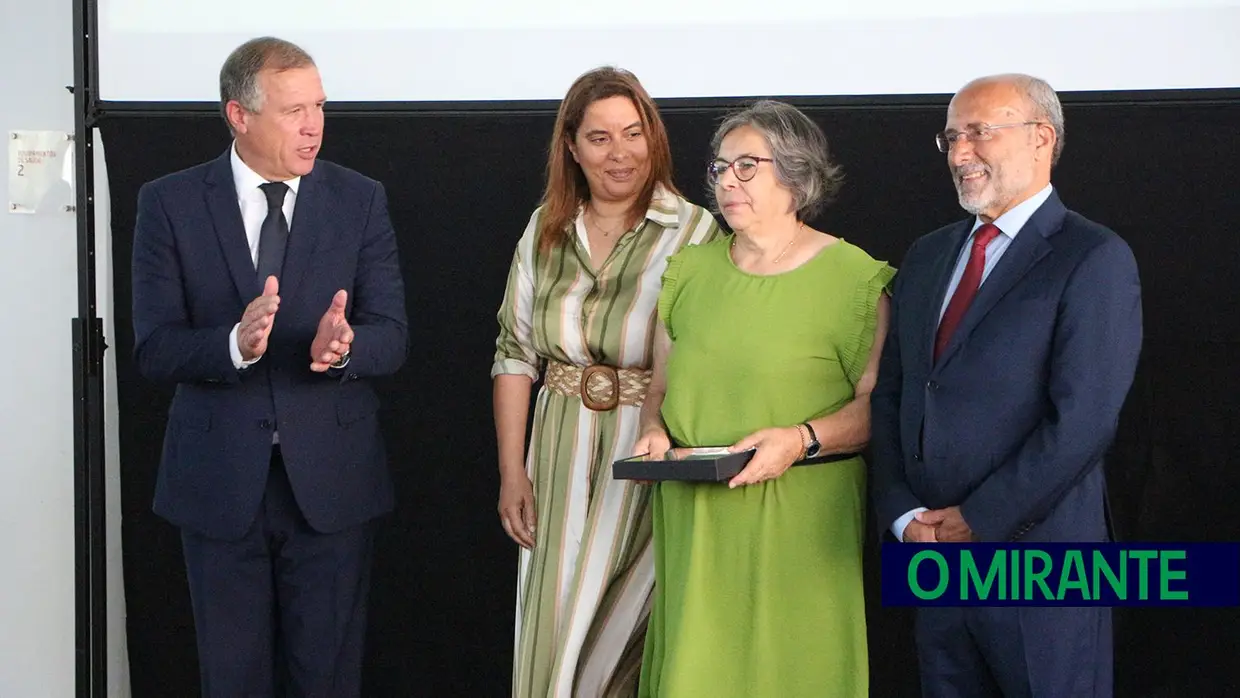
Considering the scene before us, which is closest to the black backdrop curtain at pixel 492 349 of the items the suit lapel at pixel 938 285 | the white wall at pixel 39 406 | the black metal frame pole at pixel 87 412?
the black metal frame pole at pixel 87 412

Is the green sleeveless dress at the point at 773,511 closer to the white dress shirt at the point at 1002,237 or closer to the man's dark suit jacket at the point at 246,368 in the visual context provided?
the white dress shirt at the point at 1002,237

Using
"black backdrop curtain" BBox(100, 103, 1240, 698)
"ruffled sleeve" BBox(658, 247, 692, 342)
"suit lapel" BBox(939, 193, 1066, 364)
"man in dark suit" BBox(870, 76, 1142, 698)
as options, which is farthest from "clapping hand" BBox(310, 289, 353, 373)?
"suit lapel" BBox(939, 193, 1066, 364)

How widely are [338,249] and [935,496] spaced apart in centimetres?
140

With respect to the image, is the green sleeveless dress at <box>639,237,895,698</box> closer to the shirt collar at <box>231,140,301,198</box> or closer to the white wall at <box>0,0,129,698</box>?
the shirt collar at <box>231,140,301,198</box>

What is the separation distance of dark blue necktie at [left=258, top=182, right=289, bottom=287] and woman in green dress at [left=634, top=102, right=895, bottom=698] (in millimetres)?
944

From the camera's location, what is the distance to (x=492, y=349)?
3.66 metres

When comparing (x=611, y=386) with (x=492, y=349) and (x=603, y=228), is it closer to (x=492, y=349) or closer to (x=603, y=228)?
(x=603, y=228)

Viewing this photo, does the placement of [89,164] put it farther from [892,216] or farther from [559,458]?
[892,216]

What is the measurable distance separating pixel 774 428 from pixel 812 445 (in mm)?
78

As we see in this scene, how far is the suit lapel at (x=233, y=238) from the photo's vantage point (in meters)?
2.89

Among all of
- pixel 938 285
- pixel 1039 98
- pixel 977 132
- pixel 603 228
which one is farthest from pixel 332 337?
pixel 1039 98

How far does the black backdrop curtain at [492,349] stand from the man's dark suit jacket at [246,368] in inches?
25.9

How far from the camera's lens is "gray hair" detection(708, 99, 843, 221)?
257cm

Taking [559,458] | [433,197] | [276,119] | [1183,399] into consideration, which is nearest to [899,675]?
[1183,399]
